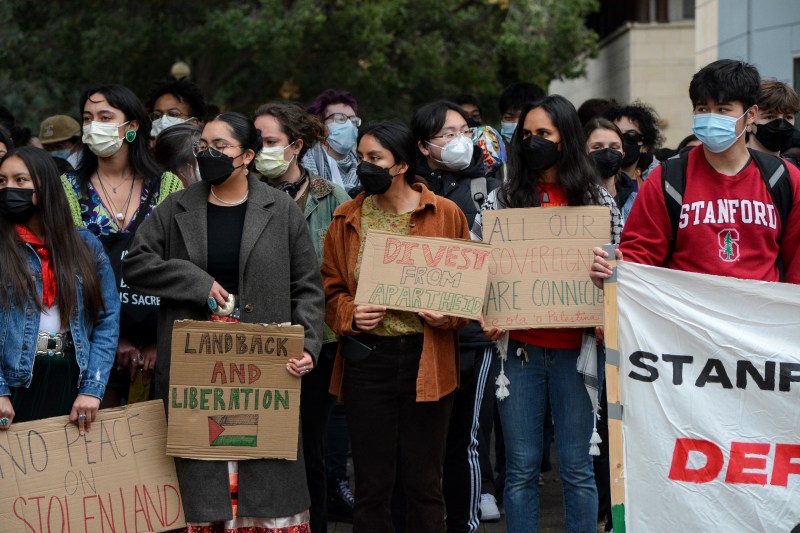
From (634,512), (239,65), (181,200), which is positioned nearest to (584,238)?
(634,512)

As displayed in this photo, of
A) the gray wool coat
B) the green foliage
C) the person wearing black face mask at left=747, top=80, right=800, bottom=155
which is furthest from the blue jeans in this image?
the green foliage

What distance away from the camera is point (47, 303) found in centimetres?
529

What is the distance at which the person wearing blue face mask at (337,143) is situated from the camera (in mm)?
7781

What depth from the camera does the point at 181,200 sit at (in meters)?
5.39

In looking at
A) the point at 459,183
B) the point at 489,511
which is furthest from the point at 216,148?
the point at 489,511

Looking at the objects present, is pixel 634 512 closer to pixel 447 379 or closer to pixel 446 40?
pixel 447 379

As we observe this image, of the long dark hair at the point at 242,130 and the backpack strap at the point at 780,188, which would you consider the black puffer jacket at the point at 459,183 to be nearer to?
the long dark hair at the point at 242,130

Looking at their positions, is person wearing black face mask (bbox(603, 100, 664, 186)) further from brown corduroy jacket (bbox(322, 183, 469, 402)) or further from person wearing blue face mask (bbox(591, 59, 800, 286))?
person wearing blue face mask (bbox(591, 59, 800, 286))

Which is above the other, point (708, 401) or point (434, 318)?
point (434, 318)

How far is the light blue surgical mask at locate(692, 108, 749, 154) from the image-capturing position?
4.96 meters

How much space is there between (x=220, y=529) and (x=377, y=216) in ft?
5.52

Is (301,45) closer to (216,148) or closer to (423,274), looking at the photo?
(216,148)

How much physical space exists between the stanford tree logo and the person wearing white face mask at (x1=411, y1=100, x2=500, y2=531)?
1.57m

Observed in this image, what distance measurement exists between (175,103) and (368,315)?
123 inches
